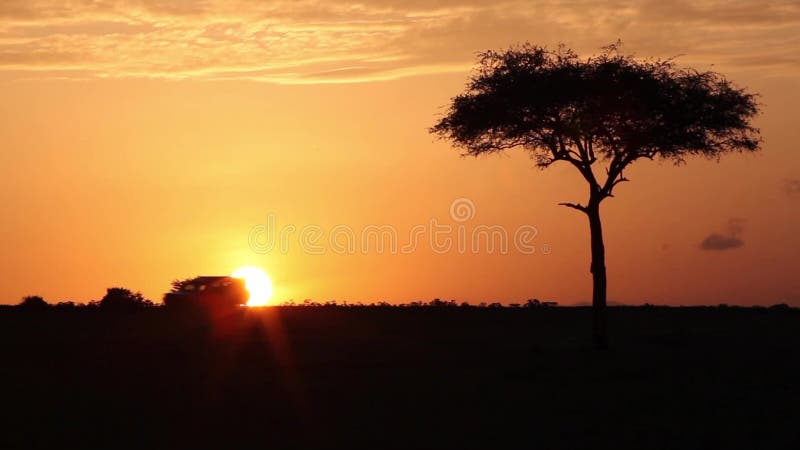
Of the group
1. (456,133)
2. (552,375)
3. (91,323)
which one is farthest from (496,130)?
(91,323)

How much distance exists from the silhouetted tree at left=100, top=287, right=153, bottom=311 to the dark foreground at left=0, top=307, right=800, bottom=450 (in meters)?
7.86

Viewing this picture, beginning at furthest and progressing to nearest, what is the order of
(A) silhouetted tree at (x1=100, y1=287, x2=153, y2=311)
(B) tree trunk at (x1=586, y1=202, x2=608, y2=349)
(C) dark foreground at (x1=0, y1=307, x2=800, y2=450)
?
(A) silhouetted tree at (x1=100, y1=287, x2=153, y2=311) < (B) tree trunk at (x1=586, y1=202, x2=608, y2=349) < (C) dark foreground at (x1=0, y1=307, x2=800, y2=450)

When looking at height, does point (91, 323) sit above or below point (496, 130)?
below

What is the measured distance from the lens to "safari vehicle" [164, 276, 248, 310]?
209 ft

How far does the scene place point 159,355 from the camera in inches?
1554

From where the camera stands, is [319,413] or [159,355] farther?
[159,355]

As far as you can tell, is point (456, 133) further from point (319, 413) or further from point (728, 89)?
point (319, 413)

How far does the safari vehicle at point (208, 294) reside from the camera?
6372 cm

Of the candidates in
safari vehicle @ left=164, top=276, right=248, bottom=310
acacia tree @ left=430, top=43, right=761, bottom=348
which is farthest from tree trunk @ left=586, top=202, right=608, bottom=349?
safari vehicle @ left=164, top=276, right=248, bottom=310

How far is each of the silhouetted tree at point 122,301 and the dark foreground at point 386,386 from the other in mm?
7855

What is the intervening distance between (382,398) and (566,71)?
68.4 ft

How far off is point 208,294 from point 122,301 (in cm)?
491

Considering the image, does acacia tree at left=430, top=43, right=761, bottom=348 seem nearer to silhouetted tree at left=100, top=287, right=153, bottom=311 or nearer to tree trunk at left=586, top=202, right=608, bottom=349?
tree trunk at left=586, top=202, right=608, bottom=349

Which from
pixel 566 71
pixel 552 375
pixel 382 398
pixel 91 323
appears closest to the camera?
pixel 382 398
